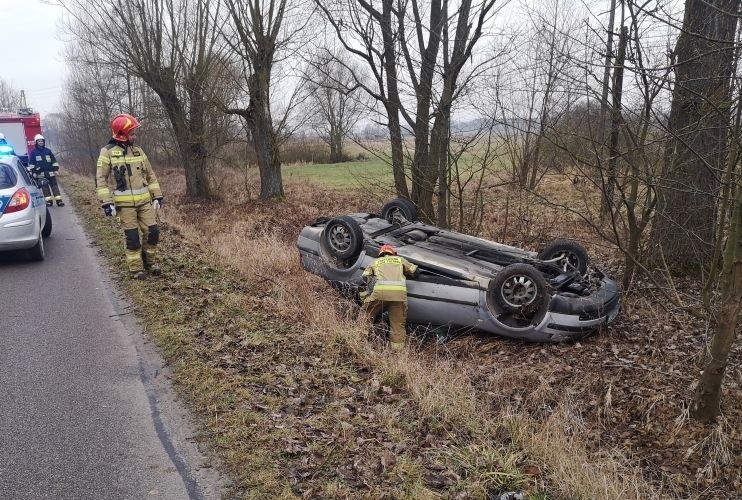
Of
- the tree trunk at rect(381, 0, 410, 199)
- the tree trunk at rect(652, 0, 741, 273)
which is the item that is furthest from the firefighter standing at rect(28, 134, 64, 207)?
the tree trunk at rect(652, 0, 741, 273)

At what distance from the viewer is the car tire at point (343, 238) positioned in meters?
6.91

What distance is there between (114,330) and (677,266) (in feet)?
22.6

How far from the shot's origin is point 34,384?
4.23 m

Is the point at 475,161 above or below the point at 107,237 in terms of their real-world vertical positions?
above

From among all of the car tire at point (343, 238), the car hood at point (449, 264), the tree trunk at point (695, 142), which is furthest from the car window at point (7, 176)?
the tree trunk at point (695, 142)

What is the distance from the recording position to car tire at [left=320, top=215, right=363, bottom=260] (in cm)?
691

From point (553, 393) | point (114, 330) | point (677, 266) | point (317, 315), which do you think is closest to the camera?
point (553, 393)

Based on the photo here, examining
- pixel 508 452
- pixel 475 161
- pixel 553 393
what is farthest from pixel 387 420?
pixel 475 161

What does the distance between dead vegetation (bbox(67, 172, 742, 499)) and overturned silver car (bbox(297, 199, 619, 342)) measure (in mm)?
278

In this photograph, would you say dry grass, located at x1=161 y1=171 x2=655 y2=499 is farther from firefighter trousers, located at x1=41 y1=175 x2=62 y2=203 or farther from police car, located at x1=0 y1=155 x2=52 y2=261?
firefighter trousers, located at x1=41 y1=175 x2=62 y2=203

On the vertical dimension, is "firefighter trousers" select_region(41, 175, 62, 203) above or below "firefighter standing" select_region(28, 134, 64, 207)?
below

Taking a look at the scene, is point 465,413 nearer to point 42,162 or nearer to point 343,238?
point 343,238

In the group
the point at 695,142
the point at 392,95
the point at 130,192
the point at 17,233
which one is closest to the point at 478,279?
the point at 695,142

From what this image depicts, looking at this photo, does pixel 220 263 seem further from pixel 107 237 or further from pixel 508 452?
pixel 508 452
